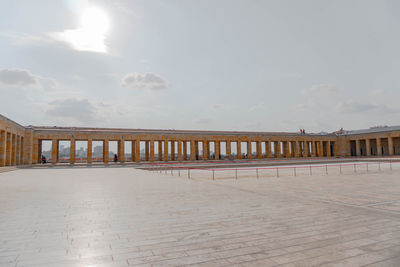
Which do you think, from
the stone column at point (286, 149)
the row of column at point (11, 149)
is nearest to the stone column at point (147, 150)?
the row of column at point (11, 149)

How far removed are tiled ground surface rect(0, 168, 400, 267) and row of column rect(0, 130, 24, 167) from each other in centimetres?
2360

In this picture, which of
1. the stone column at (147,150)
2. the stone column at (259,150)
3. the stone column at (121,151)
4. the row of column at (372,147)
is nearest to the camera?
A: the stone column at (121,151)

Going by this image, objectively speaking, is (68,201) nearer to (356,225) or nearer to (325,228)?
(325,228)

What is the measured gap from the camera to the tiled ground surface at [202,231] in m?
3.93

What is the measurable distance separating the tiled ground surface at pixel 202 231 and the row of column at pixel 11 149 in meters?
23.6

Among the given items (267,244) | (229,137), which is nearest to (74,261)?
(267,244)

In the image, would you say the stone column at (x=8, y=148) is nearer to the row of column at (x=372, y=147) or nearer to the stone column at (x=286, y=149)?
the stone column at (x=286, y=149)

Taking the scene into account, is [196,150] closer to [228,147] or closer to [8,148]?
[228,147]

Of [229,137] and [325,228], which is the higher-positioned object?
[229,137]

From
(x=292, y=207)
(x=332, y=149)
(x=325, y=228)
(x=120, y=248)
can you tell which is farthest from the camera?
(x=332, y=149)

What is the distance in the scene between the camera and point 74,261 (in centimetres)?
Result: 388

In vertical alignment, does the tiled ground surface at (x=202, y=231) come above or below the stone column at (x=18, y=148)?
below

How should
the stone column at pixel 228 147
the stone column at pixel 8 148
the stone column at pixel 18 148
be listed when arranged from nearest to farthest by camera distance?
the stone column at pixel 8 148
the stone column at pixel 18 148
the stone column at pixel 228 147

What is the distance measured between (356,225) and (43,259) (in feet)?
19.7
